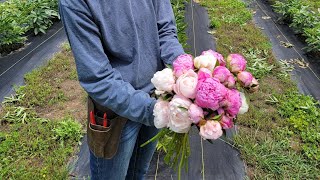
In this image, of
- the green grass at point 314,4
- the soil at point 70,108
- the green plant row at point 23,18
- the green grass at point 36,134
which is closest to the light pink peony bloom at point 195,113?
the green grass at point 36,134

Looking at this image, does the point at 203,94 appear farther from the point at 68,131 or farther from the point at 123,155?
the point at 68,131

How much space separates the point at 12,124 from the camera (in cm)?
337

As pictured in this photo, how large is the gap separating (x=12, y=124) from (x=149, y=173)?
1.68 m

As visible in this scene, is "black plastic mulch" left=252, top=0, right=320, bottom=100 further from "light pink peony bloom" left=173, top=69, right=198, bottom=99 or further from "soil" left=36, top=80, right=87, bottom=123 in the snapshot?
"light pink peony bloom" left=173, top=69, right=198, bottom=99

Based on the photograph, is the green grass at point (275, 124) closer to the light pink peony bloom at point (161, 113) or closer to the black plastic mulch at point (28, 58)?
the light pink peony bloom at point (161, 113)

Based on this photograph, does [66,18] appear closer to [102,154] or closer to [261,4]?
[102,154]

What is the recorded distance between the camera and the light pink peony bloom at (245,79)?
1.17 metres

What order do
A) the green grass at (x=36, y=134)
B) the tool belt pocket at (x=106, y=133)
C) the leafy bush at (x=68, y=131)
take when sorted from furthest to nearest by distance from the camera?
the leafy bush at (x=68, y=131) → the green grass at (x=36, y=134) → the tool belt pocket at (x=106, y=133)

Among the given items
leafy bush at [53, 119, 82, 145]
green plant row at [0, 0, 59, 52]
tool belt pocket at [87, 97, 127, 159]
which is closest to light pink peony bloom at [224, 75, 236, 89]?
tool belt pocket at [87, 97, 127, 159]

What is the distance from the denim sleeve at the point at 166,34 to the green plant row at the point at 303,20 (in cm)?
416

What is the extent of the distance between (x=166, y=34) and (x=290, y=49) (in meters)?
4.52

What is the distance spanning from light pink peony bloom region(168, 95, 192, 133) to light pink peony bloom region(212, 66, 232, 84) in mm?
140

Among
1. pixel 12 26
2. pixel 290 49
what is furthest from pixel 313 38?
pixel 12 26

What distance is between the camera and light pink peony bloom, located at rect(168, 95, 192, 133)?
43.2 inches
